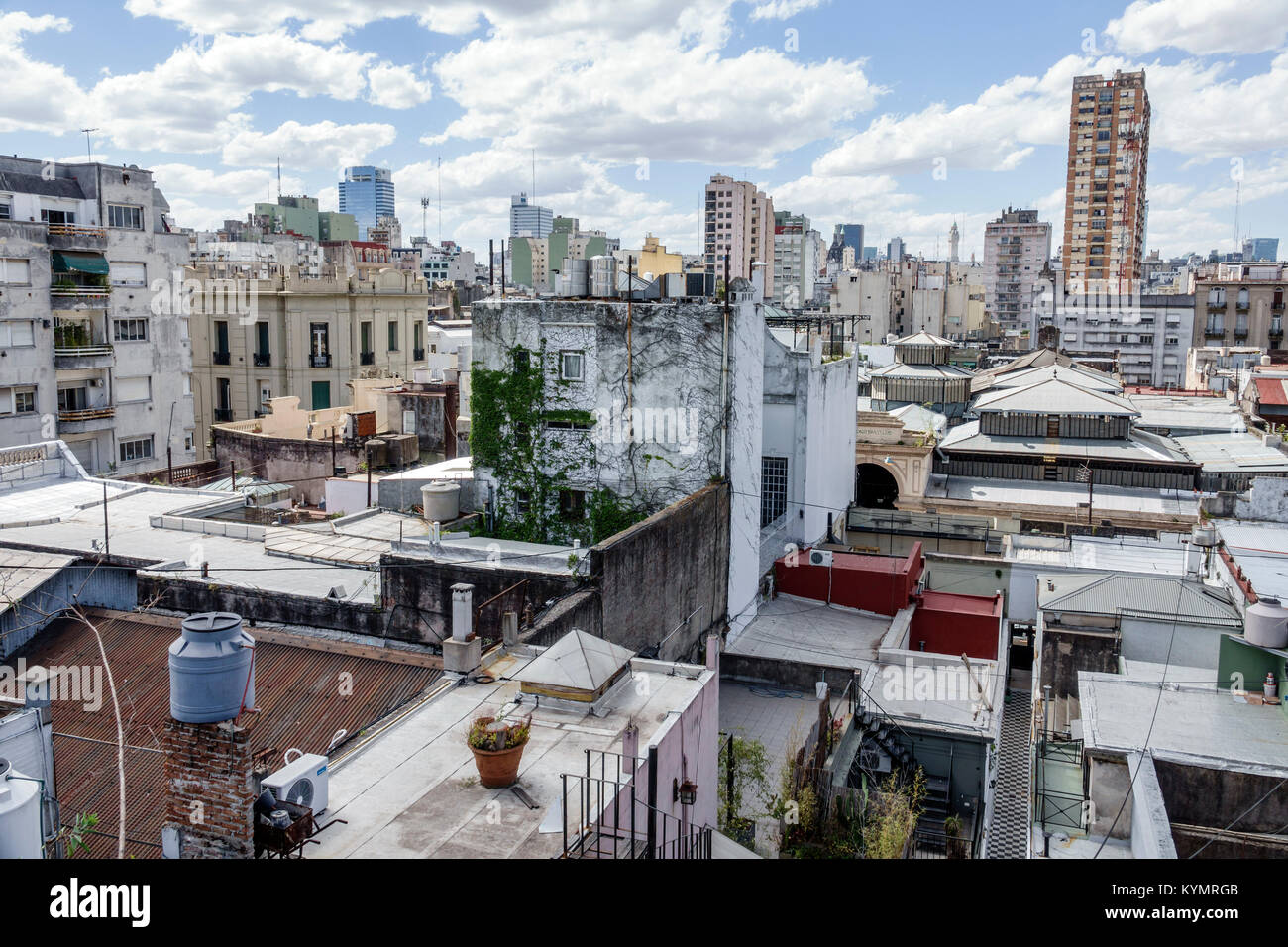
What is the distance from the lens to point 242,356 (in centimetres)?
5762

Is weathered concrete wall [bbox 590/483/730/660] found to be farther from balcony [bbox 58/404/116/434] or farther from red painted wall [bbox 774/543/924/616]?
balcony [bbox 58/404/116/434]

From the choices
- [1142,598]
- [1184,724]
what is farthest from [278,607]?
[1142,598]

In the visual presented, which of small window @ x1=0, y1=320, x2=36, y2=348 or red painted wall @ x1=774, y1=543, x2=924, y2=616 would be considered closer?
red painted wall @ x1=774, y1=543, x2=924, y2=616

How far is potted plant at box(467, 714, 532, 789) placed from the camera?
12500mm

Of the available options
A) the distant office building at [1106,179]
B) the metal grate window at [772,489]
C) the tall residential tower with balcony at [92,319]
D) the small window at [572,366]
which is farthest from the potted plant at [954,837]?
the distant office building at [1106,179]

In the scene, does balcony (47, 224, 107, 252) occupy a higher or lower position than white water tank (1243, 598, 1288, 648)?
higher

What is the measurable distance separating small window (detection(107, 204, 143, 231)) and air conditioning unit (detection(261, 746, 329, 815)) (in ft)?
143

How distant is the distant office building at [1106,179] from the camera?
137875mm

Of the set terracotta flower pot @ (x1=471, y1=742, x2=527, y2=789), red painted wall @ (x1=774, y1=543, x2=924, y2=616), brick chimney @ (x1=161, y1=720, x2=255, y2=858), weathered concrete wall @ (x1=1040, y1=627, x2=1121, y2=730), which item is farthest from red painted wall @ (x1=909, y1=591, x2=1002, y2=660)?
brick chimney @ (x1=161, y1=720, x2=255, y2=858)

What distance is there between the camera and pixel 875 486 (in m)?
47.3

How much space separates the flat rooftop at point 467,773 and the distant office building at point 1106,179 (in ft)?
447

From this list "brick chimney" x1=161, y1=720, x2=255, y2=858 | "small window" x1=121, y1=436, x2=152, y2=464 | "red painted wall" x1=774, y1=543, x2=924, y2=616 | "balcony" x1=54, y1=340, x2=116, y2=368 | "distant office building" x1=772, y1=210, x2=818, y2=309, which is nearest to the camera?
"brick chimney" x1=161, y1=720, x2=255, y2=858

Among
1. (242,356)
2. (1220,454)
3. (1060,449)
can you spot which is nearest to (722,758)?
(1060,449)
